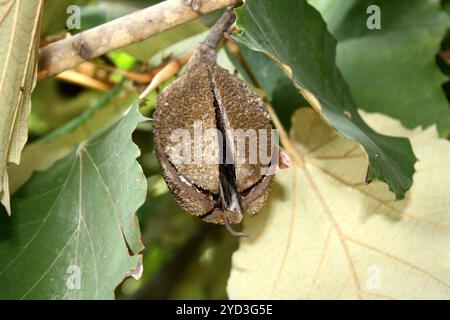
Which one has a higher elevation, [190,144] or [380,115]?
[190,144]

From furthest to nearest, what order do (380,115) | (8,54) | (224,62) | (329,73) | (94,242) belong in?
(224,62), (380,115), (329,73), (94,242), (8,54)

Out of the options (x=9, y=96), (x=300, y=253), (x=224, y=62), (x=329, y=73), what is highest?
(x=9, y=96)

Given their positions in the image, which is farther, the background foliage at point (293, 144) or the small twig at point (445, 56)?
the small twig at point (445, 56)

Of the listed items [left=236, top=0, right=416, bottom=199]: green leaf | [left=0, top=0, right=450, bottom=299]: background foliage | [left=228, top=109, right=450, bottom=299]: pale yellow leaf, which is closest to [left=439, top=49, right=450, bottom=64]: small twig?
[left=0, top=0, right=450, bottom=299]: background foliage

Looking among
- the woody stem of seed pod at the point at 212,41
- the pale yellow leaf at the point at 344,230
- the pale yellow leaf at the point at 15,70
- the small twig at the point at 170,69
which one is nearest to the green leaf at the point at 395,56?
the pale yellow leaf at the point at 344,230

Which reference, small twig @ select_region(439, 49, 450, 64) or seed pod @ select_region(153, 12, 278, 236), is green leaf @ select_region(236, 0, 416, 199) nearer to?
seed pod @ select_region(153, 12, 278, 236)

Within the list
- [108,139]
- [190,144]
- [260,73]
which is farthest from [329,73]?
[108,139]

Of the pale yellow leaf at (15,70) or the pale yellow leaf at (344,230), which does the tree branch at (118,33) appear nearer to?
the pale yellow leaf at (15,70)

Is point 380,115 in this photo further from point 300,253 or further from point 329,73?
point 300,253
